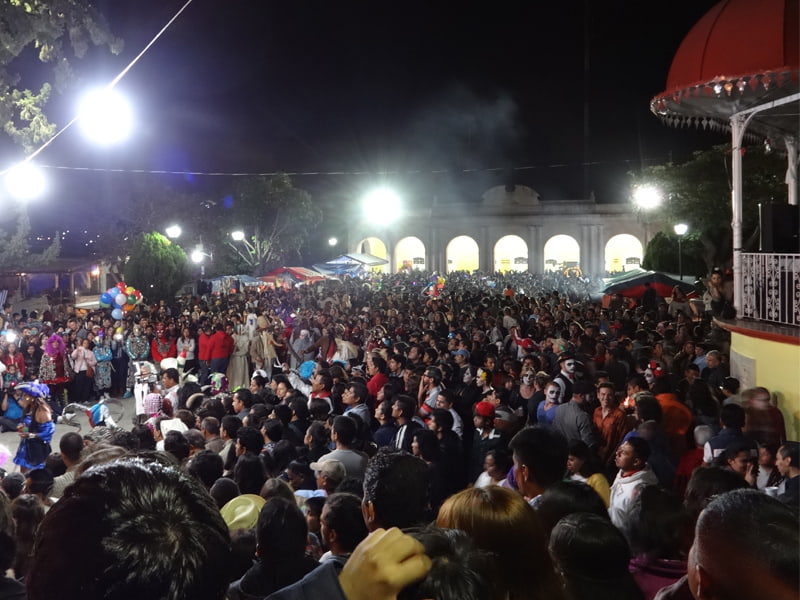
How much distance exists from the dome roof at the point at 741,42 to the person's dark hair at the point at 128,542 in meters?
8.91

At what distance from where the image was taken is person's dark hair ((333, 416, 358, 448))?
19.8 feet

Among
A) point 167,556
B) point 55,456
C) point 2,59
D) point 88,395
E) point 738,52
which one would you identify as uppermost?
point 2,59

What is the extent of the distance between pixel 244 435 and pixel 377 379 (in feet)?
12.5

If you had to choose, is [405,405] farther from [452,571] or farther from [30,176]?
[30,176]

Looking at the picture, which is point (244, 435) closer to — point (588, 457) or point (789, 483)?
point (588, 457)

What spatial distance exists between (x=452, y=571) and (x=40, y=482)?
4601mm

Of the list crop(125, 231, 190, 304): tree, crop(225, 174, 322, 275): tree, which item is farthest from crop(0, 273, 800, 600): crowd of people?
crop(225, 174, 322, 275): tree

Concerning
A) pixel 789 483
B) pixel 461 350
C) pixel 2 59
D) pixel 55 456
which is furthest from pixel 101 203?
pixel 789 483

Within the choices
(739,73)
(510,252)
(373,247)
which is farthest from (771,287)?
(373,247)

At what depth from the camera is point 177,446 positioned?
6.15m

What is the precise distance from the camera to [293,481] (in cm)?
555

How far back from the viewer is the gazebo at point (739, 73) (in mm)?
8477

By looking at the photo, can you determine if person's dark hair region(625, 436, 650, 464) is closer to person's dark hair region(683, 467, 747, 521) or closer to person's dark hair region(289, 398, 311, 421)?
person's dark hair region(683, 467, 747, 521)

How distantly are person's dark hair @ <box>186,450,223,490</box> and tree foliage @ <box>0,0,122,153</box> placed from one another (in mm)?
16515
